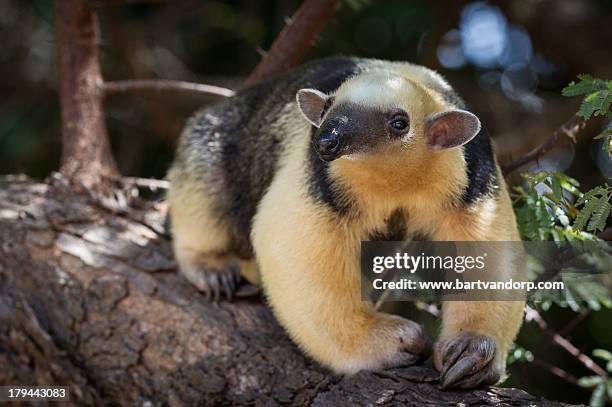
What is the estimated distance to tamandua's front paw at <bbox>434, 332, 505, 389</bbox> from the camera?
4.74 m

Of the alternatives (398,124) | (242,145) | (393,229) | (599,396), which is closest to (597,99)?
(398,124)

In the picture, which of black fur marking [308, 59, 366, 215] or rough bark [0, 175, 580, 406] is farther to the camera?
rough bark [0, 175, 580, 406]

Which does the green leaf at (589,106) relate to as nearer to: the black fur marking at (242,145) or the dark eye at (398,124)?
the dark eye at (398,124)

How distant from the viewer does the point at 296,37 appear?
7082mm

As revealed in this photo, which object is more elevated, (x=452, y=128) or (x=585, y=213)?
(x=452, y=128)

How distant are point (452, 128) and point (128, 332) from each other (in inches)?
103

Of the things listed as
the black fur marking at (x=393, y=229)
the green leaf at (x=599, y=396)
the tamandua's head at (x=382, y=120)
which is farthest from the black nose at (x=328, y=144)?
the green leaf at (x=599, y=396)

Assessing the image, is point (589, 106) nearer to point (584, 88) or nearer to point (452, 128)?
point (584, 88)

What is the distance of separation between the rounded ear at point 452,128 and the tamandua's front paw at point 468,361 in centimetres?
118

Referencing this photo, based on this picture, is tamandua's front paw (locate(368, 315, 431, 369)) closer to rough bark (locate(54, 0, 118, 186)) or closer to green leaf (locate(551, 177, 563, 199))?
green leaf (locate(551, 177, 563, 199))

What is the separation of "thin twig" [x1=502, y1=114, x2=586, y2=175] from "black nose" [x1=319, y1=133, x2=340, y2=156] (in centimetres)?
172

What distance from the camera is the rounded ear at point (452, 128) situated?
473 cm

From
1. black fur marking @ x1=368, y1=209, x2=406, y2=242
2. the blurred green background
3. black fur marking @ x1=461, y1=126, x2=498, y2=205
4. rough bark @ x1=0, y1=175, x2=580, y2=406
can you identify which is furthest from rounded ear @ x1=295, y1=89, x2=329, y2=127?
the blurred green background

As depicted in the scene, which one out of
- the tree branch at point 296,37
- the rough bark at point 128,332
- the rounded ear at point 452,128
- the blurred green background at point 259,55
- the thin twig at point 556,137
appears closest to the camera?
the rounded ear at point 452,128
